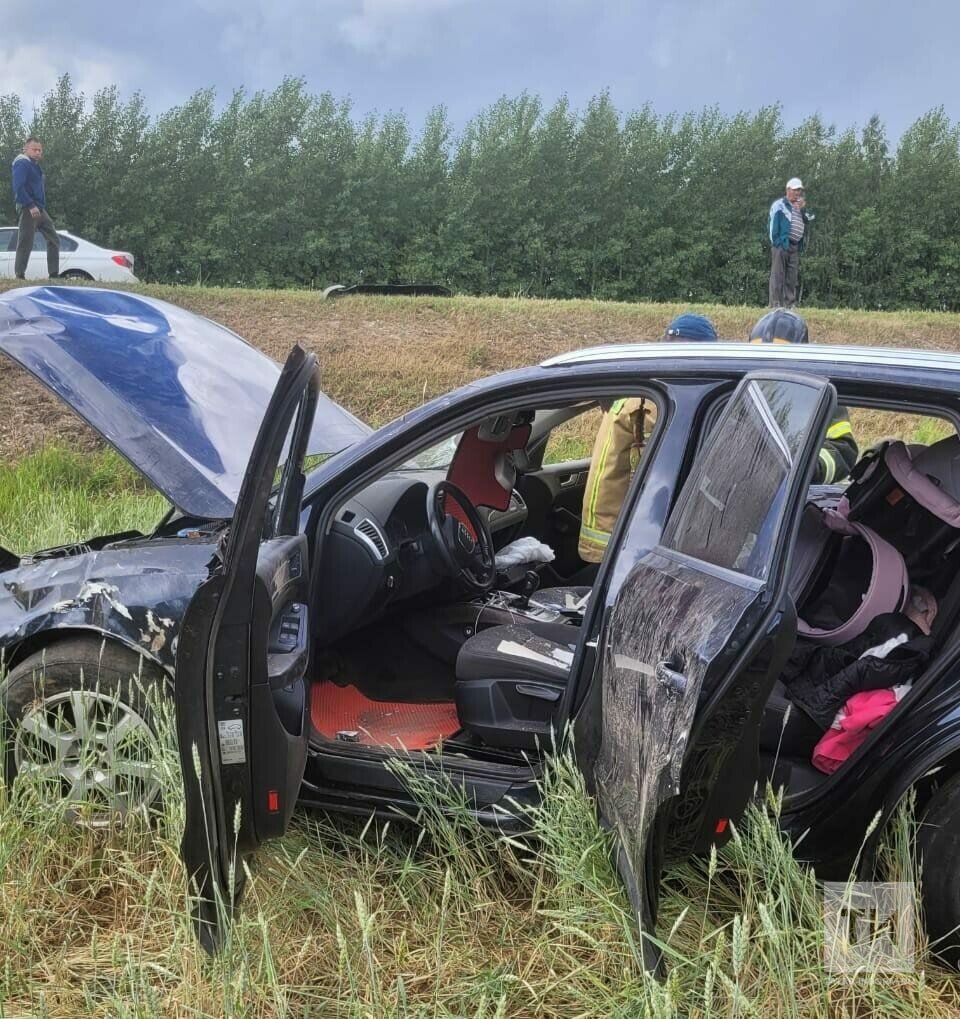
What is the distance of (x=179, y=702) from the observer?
2010mm

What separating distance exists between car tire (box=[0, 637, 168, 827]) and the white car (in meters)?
14.0

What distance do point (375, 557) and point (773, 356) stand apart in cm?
129

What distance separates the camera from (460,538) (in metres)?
3.24

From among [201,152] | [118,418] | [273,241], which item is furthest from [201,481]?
[201,152]

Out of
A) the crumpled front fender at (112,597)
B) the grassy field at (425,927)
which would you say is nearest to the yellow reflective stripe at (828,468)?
the grassy field at (425,927)

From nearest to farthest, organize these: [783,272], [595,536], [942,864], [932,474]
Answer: [942,864] < [932,474] < [595,536] < [783,272]

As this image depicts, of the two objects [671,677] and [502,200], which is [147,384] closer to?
Result: [671,677]

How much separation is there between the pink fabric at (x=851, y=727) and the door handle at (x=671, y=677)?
80 cm

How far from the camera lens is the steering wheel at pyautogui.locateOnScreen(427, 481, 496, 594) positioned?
10.5 feet

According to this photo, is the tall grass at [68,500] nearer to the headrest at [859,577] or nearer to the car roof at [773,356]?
the car roof at [773,356]

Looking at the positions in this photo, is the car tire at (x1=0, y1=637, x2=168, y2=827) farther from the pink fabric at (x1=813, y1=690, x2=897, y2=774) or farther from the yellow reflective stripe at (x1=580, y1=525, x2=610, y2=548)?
the pink fabric at (x1=813, y1=690, x2=897, y2=774)

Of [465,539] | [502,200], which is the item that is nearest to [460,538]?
[465,539]

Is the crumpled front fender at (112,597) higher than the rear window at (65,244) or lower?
higher

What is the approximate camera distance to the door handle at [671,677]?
187 centimetres
